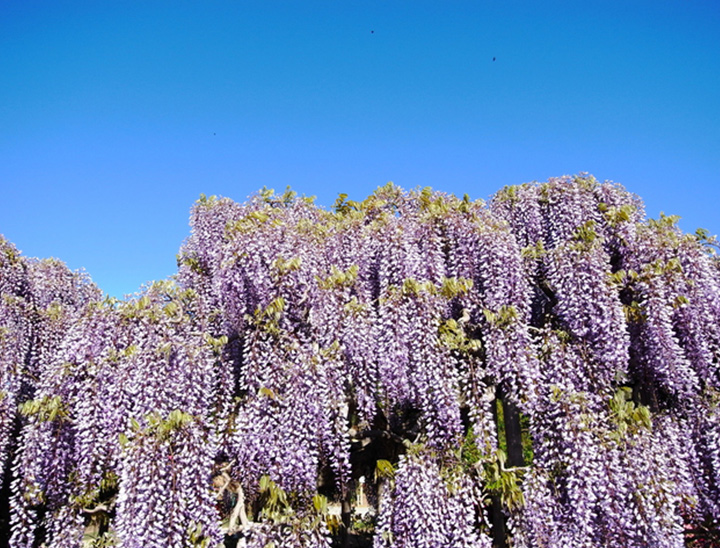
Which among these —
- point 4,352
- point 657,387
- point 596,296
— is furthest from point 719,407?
point 4,352

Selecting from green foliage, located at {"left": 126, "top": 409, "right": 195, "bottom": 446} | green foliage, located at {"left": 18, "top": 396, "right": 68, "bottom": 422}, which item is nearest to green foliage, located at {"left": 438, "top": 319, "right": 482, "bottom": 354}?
green foliage, located at {"left": 126, "top": 409, "right": 195, "bottom": 446}

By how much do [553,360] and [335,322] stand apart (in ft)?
11.3

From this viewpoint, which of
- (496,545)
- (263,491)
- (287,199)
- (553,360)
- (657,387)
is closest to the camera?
(263,491)

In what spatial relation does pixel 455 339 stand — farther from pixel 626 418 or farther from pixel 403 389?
pixel 626 418

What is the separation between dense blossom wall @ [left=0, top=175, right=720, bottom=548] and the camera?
20.1ft

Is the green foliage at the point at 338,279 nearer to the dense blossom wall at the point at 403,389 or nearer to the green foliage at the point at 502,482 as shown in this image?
the dense blossom wall at the point at 403,389

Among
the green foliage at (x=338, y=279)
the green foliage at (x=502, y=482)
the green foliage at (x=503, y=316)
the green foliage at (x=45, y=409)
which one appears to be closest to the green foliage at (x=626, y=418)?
the green foliage at (x=502, y=482)

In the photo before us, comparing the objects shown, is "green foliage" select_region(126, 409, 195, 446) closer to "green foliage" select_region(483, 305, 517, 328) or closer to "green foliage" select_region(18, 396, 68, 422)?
"green foliage" select_region(18, 396, 68, 422)

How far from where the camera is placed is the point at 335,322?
730 cm

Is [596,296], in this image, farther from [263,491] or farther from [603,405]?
[263,491]

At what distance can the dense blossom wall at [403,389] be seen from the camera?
241 inches

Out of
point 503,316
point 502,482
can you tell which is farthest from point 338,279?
point 502,482

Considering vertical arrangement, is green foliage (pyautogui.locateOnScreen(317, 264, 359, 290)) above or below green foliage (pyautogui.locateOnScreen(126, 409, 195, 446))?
above

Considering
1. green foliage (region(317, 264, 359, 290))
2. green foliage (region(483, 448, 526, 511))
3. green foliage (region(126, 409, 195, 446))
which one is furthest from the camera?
green foliage (region(317, 264, 359, 290))
